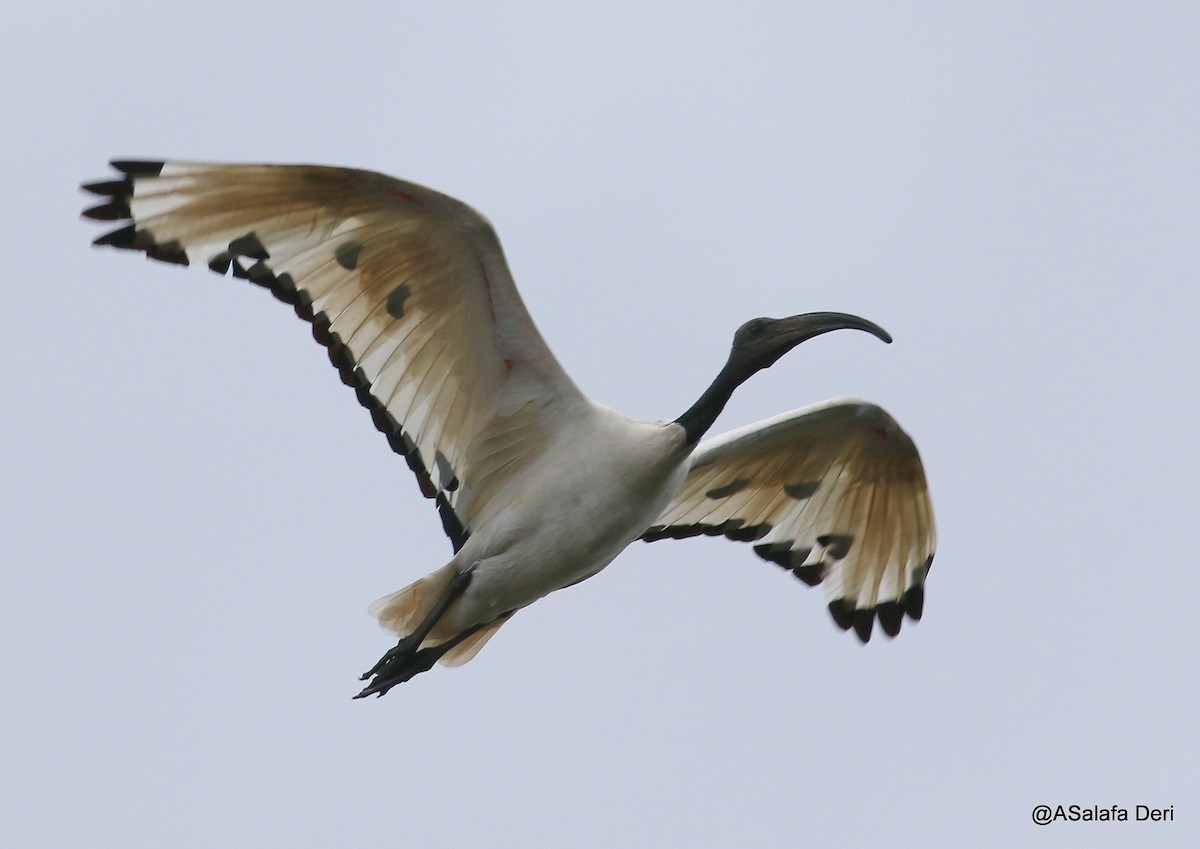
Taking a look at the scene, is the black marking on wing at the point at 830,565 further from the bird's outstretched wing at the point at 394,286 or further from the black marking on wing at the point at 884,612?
the bird's outstretched wing at the point at 394,286

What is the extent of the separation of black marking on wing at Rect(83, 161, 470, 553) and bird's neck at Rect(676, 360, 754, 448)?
1.20 meters

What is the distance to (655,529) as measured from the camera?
35.0 ft

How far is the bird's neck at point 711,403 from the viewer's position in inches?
353

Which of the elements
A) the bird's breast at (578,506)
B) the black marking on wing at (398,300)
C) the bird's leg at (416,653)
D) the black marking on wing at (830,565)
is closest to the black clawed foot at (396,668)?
→ the bird's leg at (416,653)

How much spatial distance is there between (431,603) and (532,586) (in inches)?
21.0

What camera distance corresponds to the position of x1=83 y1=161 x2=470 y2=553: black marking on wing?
821cm

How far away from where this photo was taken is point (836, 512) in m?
10.7

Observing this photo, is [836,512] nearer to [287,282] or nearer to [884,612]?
[884,612]

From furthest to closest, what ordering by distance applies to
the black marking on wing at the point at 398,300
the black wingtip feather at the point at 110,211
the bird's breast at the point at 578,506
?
the bird's breast at the point at 578,506 → the black marking on wing at the point at 398,300 → the black wingtip feather at the point at 110,211

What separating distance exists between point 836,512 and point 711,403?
1928 mm

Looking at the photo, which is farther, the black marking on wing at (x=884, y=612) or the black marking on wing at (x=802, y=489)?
the black marking on wing at (x=884, y=612)

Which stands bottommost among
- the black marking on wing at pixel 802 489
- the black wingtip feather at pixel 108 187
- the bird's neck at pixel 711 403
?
the black marking on wing at pixel 802 489

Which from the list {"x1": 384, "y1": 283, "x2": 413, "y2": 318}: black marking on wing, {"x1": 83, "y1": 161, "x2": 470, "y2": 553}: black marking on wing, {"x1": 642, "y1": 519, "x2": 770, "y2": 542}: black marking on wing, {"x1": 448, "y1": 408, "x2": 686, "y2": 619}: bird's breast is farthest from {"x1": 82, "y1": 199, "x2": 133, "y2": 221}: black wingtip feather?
{"x1": 642, "y1": 519, "x2": 770, "y2": 542}: black marking on wing

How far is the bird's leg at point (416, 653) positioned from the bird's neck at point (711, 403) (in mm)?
1234
